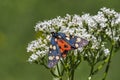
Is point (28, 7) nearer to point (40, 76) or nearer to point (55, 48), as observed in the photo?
point (40, 76)

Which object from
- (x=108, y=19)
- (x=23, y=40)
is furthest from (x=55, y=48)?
(x=23, y=40)

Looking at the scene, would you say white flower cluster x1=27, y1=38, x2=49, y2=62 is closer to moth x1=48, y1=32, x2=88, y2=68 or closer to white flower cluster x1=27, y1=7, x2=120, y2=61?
white flower cluster x1=27, y1=7, x2=120, y2=61

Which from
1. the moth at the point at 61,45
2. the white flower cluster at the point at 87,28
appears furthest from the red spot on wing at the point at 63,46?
the white flower cluster at the point at 87,28

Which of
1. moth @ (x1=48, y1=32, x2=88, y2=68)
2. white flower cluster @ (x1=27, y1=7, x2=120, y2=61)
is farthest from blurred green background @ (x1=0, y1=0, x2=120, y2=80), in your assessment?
moth @ (x1=48, y1=32, x2=88, y2=68)

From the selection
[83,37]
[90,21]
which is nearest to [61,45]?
[83,37]

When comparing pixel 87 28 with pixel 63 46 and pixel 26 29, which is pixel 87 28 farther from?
pixel 26 29

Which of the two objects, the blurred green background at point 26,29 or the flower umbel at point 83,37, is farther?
the blurred green background at point 26,29

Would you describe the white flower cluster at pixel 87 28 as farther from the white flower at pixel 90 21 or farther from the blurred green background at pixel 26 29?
the blurred green background at pixel 26 29
